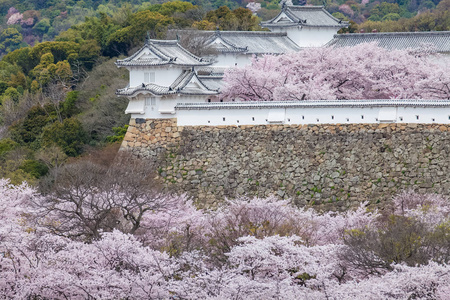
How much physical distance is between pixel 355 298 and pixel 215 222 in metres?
6.94

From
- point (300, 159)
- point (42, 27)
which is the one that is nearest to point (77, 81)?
point (300, 159)

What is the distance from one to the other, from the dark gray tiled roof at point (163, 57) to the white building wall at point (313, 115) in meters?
1.62

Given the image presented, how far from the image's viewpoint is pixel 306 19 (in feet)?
141

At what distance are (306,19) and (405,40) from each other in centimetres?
465

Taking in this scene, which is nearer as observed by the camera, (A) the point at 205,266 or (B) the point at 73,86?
(A) the point at 205,266

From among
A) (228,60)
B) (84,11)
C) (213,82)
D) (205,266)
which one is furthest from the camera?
(84,11)

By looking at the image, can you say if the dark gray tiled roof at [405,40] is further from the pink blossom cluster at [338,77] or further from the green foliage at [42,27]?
the green foliage at [42,27]

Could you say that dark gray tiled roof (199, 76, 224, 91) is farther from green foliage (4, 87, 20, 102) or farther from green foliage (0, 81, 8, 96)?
green foliage (0, 81, 8, 96)

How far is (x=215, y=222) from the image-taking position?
25.5 metres

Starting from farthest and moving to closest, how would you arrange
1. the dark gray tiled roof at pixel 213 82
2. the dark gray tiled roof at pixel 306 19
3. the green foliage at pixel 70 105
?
1. the green foliage at pixel 70 105
2. the dark gray tiled roof at pixel 306 19
3. the dark gray tiled roof at pixel 213 82

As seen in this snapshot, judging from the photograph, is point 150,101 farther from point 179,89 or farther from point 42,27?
point 42,27

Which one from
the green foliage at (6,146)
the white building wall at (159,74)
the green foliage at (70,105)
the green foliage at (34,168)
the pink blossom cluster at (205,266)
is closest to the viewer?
the pink blossom cluster at (205,266)

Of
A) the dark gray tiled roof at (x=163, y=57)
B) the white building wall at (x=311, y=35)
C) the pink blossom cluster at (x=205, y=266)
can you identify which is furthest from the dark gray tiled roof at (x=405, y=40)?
the pink blossom cluster at (x=205, y=266)

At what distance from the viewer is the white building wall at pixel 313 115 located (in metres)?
→ 28.2
